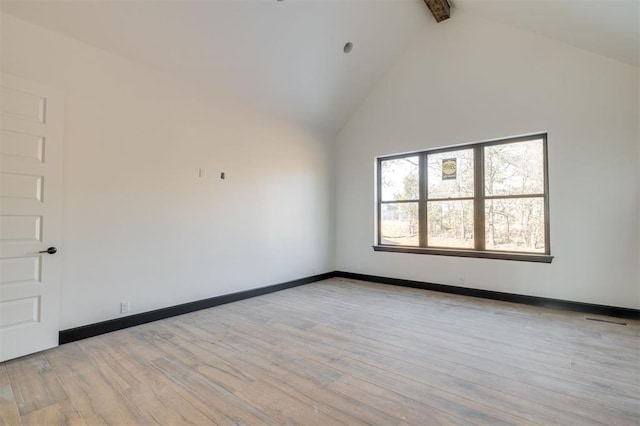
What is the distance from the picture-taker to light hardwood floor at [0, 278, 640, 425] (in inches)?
73.2

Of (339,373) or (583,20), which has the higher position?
(583,20)

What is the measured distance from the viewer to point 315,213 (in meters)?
5.86

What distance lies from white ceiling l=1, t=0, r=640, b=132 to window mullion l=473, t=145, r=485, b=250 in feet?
5.63

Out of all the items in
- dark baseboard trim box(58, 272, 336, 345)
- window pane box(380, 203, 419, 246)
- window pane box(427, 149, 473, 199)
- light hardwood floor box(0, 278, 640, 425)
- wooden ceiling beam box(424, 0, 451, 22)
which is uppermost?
wooden ceiling beam box(424, 0, 451, 22)

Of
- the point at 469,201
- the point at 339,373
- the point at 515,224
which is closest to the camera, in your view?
the point at 339,373

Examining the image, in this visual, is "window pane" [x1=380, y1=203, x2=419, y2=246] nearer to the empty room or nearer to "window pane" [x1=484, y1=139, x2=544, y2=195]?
the empty room

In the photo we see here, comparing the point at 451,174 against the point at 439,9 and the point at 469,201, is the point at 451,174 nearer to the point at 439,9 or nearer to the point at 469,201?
the point at 469,201

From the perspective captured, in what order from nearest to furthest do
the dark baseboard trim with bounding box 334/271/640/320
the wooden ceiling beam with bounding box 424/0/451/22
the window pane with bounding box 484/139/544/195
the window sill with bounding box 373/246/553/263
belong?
1. the dark baseboard trim with bounding box 334/271/640/320
2. the window sill with bounding box 373/246/553/263
3. the window pane with bounding box 484/139/544/195
4. the wooden ceiling beam with bounding box 424/0/451/22

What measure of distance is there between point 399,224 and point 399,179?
851 mm

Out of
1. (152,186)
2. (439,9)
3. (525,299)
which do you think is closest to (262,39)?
(152,186)

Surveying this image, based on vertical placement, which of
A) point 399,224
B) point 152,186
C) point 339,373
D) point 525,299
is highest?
point 152,186

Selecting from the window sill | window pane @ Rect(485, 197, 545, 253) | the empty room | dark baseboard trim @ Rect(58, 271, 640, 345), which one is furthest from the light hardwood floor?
window pane @ Rect(485, 197, 545, 253)

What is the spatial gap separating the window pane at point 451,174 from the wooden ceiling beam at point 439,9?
2.13 metres

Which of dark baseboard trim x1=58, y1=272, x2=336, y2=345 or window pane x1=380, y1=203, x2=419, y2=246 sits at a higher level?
window pane x1=380, y1=203, x2=419, y2=246
